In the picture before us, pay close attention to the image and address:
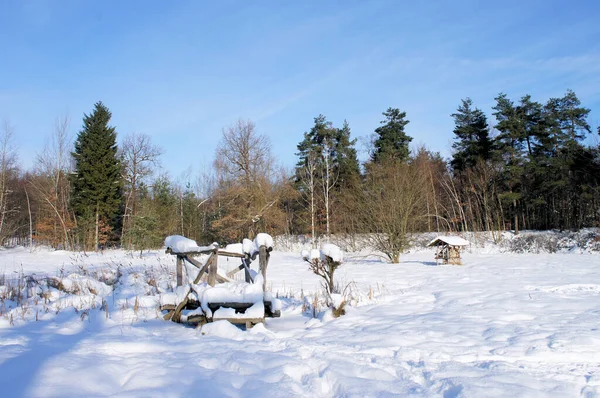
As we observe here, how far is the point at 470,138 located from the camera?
106 ft

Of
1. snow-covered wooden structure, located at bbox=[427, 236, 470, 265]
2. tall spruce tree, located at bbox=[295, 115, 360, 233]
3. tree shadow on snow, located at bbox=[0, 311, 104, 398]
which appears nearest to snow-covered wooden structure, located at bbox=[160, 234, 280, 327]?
tree shadow on snow, located at bbox=[0, 311, 104, 398]

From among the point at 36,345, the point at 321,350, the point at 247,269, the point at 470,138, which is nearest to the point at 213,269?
the point at 247,269

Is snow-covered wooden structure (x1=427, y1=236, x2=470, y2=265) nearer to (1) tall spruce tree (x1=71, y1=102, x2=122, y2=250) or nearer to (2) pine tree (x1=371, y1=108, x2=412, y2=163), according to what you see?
(2) pine tree (x1=371, y1=108, x2=412, y2=163)

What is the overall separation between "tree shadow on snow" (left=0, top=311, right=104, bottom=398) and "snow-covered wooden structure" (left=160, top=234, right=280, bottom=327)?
49.3 inches

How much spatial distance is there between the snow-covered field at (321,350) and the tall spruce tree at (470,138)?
25529 mm

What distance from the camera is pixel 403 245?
18.0 metres

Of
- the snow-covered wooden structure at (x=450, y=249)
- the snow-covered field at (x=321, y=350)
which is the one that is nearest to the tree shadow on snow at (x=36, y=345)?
the snow-covered field at (x=321, y=350)

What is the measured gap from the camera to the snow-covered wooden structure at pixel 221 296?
224 inches

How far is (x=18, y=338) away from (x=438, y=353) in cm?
473

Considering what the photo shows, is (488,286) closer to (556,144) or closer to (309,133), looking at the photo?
(556,144)

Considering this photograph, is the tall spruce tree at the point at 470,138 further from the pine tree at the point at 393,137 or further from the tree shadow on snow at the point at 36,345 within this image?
the tree shadow on snow at the point at 36,345

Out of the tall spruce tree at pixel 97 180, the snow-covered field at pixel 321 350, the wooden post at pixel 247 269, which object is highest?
the tall spruce tree at pixel 97 180

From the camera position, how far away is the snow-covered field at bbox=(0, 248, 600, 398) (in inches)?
121

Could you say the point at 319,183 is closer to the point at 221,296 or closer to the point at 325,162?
the point at 325,162
